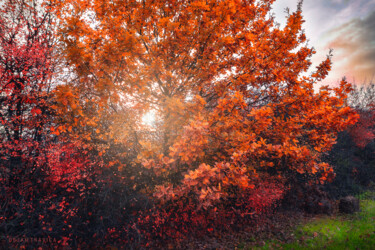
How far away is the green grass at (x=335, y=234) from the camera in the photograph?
6630 millimetres

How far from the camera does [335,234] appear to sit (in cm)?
783

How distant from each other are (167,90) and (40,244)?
5.76 m

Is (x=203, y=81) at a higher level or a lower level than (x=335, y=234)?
higher

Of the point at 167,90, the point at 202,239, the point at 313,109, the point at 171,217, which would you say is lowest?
the point at 202,239

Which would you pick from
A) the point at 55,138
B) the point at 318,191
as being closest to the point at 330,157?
the point at 318,191

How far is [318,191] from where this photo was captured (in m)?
12.5

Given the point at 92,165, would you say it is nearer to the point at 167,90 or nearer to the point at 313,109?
the point at 167,90

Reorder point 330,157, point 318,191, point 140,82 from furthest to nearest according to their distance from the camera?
point 330,157 < point 318,191 < point 140,82

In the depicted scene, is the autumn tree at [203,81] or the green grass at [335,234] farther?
the green grass at [335,234]

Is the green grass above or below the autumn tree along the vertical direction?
below

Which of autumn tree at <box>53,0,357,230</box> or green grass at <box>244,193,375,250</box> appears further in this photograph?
green grass at <box>244,193,375,250</box>

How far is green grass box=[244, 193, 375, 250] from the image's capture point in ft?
21.8

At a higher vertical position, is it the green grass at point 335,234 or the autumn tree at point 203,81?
the autumn tree at point 203,81

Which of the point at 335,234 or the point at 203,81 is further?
the point at 335,234
